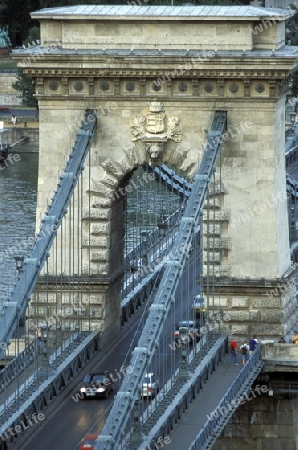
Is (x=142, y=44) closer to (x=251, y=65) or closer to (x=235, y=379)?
(x=251, y=65)

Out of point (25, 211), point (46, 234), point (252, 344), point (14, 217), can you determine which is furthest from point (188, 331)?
point (25, 211)

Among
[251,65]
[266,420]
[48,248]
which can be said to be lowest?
[266,420]

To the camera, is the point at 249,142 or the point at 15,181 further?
the point at 15,181

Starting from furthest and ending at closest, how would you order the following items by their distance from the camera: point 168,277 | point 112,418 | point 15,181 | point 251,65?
point 15,181 → point 251,65 → point 168,277 → point 112,418

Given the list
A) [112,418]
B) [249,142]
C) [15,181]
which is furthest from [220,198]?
[15,181]

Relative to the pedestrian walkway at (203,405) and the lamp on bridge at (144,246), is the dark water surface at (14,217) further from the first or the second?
the pedestrian walkway at (203,405)

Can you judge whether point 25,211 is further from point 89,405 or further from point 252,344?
point 89,405
